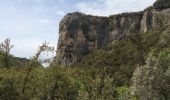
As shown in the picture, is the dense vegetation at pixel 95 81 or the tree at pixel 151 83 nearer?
the tree at pixel 151 83

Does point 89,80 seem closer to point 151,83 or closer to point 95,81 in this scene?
point 95,81

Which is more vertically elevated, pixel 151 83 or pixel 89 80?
pixel 151 83

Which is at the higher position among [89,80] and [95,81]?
[95,81]

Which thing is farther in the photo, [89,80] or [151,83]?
[89,80]

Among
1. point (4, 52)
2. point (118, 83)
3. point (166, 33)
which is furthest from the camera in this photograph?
point (118, 83)

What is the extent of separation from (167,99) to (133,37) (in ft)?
68.4

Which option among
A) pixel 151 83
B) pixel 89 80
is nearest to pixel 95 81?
pixel 151 83

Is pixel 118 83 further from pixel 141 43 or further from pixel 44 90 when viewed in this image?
pixel 44 90

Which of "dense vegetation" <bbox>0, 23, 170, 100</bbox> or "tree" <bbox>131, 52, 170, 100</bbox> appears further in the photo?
"dense vegetation" <bbox>0, 23, 170, 100</bbox>

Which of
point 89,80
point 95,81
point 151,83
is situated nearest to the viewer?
point 151,83

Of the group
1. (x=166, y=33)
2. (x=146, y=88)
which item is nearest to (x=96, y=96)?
(x=146, y=88)

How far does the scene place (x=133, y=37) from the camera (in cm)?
6056

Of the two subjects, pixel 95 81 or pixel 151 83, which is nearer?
pixel 151 83

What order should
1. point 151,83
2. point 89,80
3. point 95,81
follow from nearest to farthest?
point 151,83 < point 95,81 < point 89,80
